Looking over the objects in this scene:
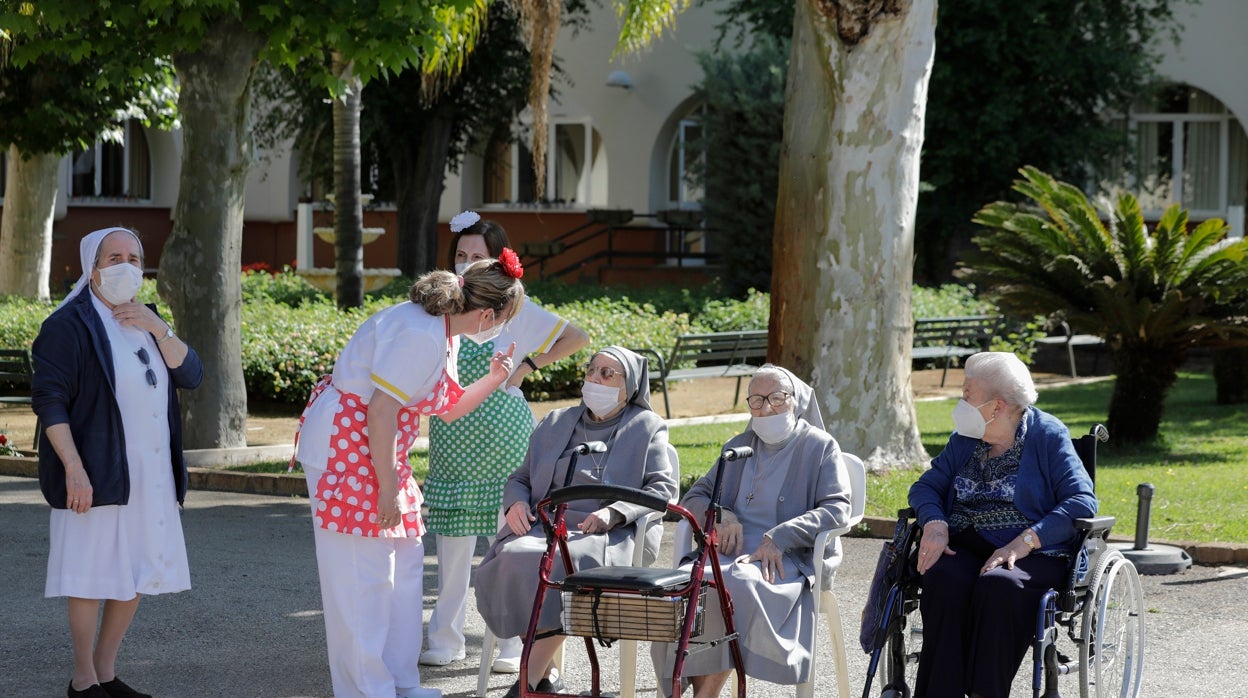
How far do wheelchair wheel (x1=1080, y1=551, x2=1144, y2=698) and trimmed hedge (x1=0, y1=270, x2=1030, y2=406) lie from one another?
33.6ft

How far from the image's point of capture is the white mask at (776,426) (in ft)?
19.0

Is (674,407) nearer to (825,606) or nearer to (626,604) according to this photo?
(825,606)

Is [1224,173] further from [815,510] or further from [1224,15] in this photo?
[815,510]

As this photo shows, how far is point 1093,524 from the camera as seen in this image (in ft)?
17.3

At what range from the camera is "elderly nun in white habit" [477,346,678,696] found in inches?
224

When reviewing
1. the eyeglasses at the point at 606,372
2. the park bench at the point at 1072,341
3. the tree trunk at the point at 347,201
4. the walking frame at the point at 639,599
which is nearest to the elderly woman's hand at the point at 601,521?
the eyeglasses at the point at 606,372

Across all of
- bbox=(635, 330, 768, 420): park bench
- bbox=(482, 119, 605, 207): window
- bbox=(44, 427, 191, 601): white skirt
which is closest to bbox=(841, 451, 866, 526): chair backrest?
bbox=(44, 427, 191, 601): white skirt

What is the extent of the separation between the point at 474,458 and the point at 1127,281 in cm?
753

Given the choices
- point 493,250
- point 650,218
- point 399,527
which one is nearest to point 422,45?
point 493,250

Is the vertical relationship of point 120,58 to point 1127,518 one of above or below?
above

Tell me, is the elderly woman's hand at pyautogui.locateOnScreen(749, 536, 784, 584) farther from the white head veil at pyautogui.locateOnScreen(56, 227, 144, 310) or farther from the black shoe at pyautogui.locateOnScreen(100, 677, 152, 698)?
the white head veil at pyautogui.locateOnScreen(56, 227, 144, 310)

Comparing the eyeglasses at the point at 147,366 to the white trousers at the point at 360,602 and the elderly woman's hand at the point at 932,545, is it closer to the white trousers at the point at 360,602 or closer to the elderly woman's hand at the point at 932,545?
the white trousers at the point at 360,602

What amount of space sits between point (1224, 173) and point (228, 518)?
22.5m

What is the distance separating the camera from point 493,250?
6660 mm
